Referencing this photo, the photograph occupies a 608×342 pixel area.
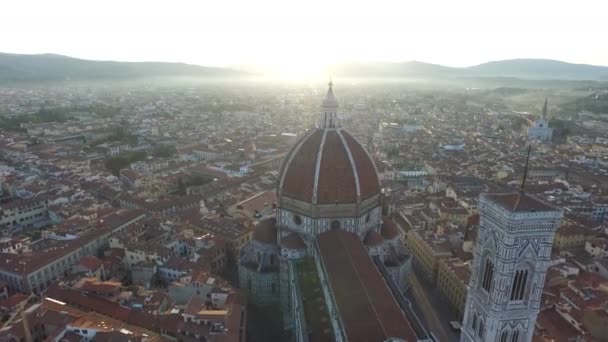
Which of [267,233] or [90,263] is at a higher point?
[267,233]

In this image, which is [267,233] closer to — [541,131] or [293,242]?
[293,242]

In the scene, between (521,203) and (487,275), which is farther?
(487,275)

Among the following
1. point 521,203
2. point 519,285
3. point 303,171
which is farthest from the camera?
point 303,171

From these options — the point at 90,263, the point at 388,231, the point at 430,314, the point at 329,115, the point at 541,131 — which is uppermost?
the point at 329,115

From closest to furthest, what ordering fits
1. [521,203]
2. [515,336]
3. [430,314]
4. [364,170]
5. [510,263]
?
[521,203] < [510,263] < [515,336] < [364,170] < [430,314]

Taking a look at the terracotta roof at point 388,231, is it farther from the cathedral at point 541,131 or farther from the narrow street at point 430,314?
the cathedral at point 541,131

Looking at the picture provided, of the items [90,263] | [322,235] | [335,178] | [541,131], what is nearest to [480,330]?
[322,235]

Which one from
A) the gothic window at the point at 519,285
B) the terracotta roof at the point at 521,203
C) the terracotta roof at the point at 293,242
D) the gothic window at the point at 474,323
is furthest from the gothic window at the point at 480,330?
the terracotta roof at the point at 293,242
